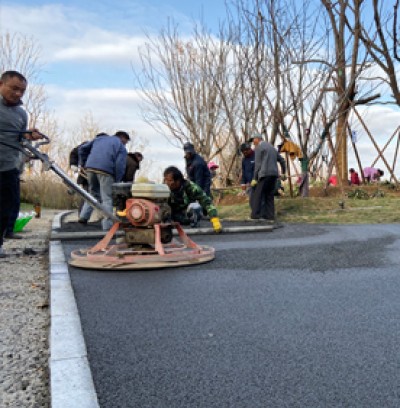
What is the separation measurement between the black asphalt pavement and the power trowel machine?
Result: 0.15 metres

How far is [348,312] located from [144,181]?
2.77 m

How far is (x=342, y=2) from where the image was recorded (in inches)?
662

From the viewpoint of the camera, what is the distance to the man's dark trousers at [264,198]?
10836mm

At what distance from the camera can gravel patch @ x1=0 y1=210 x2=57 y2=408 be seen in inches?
81.9

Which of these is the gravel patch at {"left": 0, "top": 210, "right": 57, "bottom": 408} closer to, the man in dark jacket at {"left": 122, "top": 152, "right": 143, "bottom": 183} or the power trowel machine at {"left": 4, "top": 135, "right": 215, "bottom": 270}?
the power trowel machine at {"left": 4, "top": 135, "right": 215, "bottom": 270}

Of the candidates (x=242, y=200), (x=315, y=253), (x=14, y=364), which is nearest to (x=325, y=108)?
(x=242, y=200)

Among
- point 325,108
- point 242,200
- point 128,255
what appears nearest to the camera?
point 128,255

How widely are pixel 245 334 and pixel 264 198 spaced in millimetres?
8475

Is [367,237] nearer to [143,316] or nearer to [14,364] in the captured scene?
[143,316]

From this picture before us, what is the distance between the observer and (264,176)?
1070cm

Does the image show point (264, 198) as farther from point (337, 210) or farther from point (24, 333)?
point (24, 333)

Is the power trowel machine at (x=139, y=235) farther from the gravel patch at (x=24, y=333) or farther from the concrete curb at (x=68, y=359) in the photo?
the concrete curb at (x=68, y=359)

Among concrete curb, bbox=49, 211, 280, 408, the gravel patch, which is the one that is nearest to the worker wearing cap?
the gravel patch

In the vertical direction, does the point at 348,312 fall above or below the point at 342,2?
below
